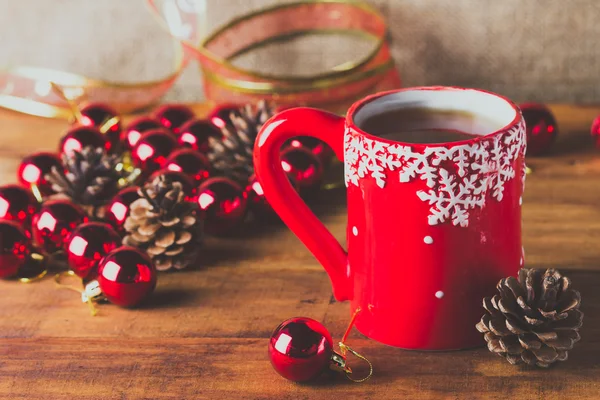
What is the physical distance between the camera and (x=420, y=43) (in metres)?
1.10

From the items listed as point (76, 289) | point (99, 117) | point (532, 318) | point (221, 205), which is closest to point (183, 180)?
point (221, 205)

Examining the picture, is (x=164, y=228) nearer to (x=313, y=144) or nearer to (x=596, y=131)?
(x=313, y=144)

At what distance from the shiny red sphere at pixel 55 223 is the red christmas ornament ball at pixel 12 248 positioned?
0.06 ft

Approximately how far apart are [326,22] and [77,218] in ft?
1.59

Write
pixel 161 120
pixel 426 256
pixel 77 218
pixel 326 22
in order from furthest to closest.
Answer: pixel 326 22, pixel 161 120, pixel 77 218, pixel 426 256

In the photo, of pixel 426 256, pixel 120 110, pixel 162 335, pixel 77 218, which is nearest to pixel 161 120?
Result: pixel 120 110

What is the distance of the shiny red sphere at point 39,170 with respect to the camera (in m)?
0.86

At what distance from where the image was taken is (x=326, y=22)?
1.08 m

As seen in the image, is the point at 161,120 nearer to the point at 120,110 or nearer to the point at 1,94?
the point at 120,110

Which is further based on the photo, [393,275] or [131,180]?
[131,180]

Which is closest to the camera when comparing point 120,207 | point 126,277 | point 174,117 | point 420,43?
point 126,277

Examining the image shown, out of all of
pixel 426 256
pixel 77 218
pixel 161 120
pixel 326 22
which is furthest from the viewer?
pixel 326 22

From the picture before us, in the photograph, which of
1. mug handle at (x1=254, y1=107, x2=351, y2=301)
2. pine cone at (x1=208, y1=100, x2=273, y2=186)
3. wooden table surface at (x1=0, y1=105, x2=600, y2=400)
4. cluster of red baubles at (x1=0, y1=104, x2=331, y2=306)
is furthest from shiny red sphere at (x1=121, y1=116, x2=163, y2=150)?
mug handle at (x1=254, y1=107, x2=351, y2=301)

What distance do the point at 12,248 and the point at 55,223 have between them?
0.05m
